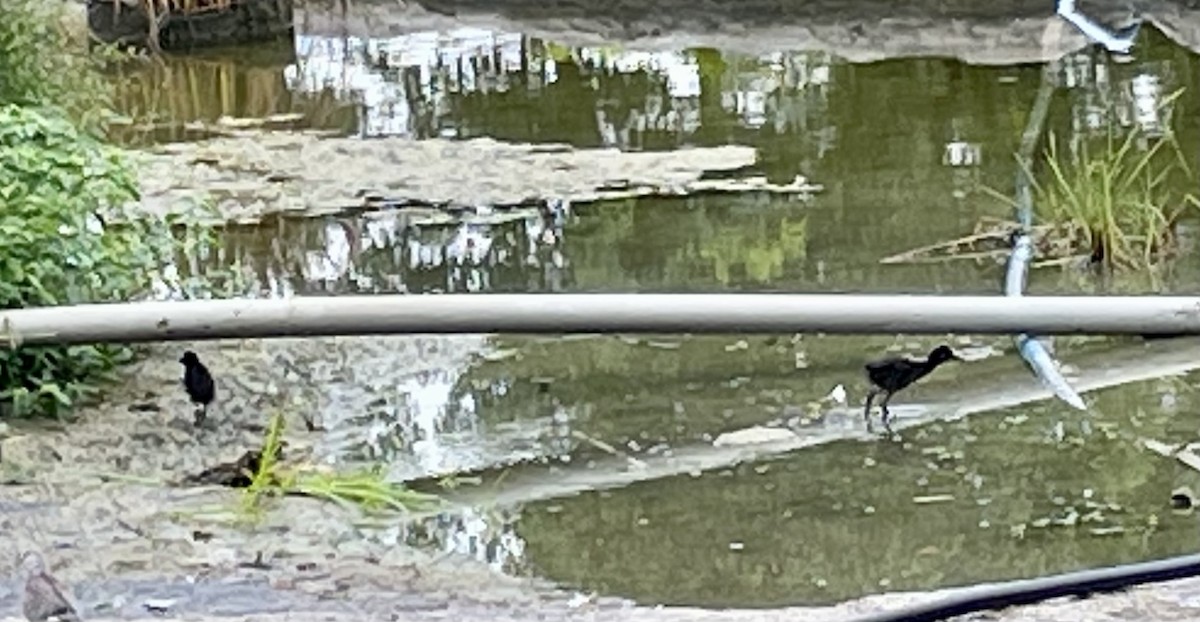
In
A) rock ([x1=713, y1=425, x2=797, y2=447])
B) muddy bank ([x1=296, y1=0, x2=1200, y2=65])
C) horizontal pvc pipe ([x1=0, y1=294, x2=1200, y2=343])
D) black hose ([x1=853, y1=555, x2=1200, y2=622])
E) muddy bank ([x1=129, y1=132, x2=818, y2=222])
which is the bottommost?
rock ([x1=713, y1=425, x2=797, y2=447])

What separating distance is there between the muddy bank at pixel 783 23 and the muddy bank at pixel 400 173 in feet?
9.22

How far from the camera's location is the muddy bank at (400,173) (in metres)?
6.64

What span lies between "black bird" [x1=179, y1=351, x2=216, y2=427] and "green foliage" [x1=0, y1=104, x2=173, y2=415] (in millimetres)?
237

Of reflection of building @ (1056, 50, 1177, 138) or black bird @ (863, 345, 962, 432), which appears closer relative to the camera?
black bird @ (863, 345, 962, 432)

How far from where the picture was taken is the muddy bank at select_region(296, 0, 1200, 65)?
10047 mm

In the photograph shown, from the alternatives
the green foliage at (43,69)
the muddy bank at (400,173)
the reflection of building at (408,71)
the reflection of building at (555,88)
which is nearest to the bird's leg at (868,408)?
the muddy bank at (400,173)

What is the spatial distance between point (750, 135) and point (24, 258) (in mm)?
3433

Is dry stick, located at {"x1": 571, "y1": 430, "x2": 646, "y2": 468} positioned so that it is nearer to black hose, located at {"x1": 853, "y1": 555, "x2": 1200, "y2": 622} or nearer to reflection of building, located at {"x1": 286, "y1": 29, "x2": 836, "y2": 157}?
black hose, located at {"x1": 853, "y1": 555, "x2": 1200, "y2": 622}

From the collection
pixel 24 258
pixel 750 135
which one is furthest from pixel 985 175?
pixel 24 258

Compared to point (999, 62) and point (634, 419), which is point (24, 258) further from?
point (999, 62)

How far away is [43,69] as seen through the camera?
6.57m

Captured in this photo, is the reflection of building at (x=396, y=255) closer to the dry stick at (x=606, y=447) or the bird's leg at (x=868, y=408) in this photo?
the dry stick at (x=606, y=447)

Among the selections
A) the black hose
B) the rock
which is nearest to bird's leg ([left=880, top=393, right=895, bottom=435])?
the rock

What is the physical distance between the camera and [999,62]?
31.0 ft
